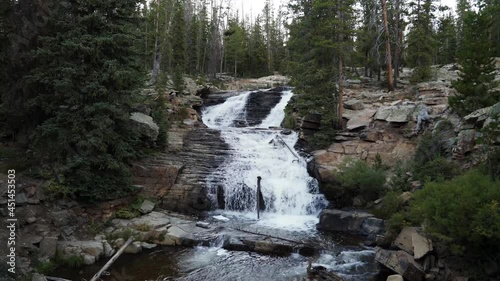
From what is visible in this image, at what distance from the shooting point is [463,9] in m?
46.7

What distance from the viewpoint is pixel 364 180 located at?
14438mm

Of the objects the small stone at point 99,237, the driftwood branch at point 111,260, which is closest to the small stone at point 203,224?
the driftwood branch at point 111,260

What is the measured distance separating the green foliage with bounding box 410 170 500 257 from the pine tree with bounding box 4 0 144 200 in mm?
9969

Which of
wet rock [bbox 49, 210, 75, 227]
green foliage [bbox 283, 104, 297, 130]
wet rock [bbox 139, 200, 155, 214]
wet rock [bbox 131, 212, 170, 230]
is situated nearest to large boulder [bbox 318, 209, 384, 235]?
wet rock [bbox 131, 212, 170, 230]

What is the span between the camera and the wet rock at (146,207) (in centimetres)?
1375

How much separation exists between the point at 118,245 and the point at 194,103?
1639 cm

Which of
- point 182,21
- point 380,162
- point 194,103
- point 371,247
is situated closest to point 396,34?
point 380,162

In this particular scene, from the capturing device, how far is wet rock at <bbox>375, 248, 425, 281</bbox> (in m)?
8.97

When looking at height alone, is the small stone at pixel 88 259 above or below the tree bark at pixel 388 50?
below

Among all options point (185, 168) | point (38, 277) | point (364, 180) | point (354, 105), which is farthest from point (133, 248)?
point (354, 105)

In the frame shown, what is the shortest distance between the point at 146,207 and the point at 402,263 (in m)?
9.09

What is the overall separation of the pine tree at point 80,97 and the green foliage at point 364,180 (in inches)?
337

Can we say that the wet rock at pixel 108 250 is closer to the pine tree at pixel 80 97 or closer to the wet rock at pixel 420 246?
the pine tree at pixel 80 97

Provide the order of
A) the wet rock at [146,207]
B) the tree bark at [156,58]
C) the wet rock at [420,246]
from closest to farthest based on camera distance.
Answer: the wet rock at [420,246] < the wet rock at [146,207] < the tree bark at [156,58]
